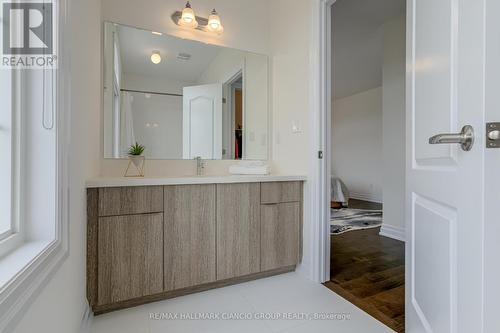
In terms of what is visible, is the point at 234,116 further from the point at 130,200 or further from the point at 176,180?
the point at 130,200

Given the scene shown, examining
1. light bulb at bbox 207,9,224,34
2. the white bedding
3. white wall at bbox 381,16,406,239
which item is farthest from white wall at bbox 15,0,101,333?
the white bedding

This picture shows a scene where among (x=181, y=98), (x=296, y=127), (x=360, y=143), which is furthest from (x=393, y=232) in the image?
(x=360, y=143)

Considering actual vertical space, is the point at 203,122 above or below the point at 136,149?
above

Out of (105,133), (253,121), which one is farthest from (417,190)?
(105,133)

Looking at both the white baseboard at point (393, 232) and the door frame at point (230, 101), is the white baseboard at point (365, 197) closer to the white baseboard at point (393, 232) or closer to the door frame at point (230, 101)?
the white baseboard at point (393, 232)

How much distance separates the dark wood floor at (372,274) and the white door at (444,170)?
49 centimetres

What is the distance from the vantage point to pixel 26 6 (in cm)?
76

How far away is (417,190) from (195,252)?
1323 mm

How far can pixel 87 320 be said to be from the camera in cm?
136

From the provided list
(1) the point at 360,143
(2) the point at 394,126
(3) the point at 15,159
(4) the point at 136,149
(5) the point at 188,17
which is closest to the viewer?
(3) the point at 15,159

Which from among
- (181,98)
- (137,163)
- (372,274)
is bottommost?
(372,274)

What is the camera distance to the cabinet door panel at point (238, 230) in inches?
68.2

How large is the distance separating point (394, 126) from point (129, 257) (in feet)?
9.83

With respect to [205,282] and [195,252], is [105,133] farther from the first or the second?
[205,282]
